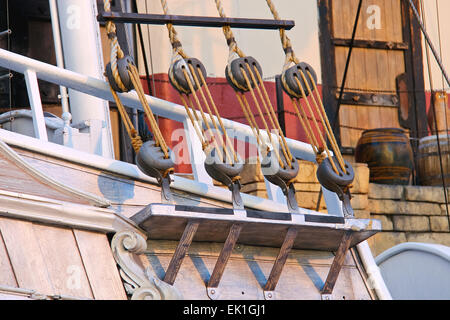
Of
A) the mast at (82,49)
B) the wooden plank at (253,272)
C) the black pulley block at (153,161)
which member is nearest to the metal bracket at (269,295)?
the wooden plank at (253,272)

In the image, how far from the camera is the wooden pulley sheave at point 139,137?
3.99 meters

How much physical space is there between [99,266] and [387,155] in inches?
205

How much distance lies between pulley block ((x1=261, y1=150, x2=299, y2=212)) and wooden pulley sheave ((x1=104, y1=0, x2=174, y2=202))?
1.51ft

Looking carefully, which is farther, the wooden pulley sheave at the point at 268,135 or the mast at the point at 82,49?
the mast at the point at 82,49

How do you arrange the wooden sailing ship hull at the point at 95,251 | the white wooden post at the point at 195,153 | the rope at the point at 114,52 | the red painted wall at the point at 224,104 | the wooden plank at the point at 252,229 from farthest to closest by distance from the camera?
the red painted wall at the point at 224,104 → the white wooden post at the point at 195,153 → the rope at the point at 114,52 → the wooden plank at the point at 252,229 → the wooden sailing ship hull at the point at 95,251

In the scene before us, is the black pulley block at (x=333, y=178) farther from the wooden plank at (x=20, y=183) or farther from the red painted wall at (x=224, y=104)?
the red painted wall at (x=224, y=104)

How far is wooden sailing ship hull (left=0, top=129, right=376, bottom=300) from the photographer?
3.53 m

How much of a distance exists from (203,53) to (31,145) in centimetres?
489

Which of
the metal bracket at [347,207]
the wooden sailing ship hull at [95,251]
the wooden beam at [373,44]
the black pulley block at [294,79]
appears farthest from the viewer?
the wooden beam at [373,44]

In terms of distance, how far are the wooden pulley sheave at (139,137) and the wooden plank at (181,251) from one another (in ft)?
0.61

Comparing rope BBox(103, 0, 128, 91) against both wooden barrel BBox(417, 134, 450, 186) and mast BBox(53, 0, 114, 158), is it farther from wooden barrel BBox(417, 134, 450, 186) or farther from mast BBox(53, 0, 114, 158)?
wooden barrel BBox(417, 134, 450, 186)

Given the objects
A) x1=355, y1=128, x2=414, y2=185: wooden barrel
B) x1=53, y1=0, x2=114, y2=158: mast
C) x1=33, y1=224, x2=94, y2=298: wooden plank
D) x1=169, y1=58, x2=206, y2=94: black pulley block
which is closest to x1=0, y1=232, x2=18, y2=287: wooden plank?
x1=33, y1=224, x2=94, y2=298: wooden plank
